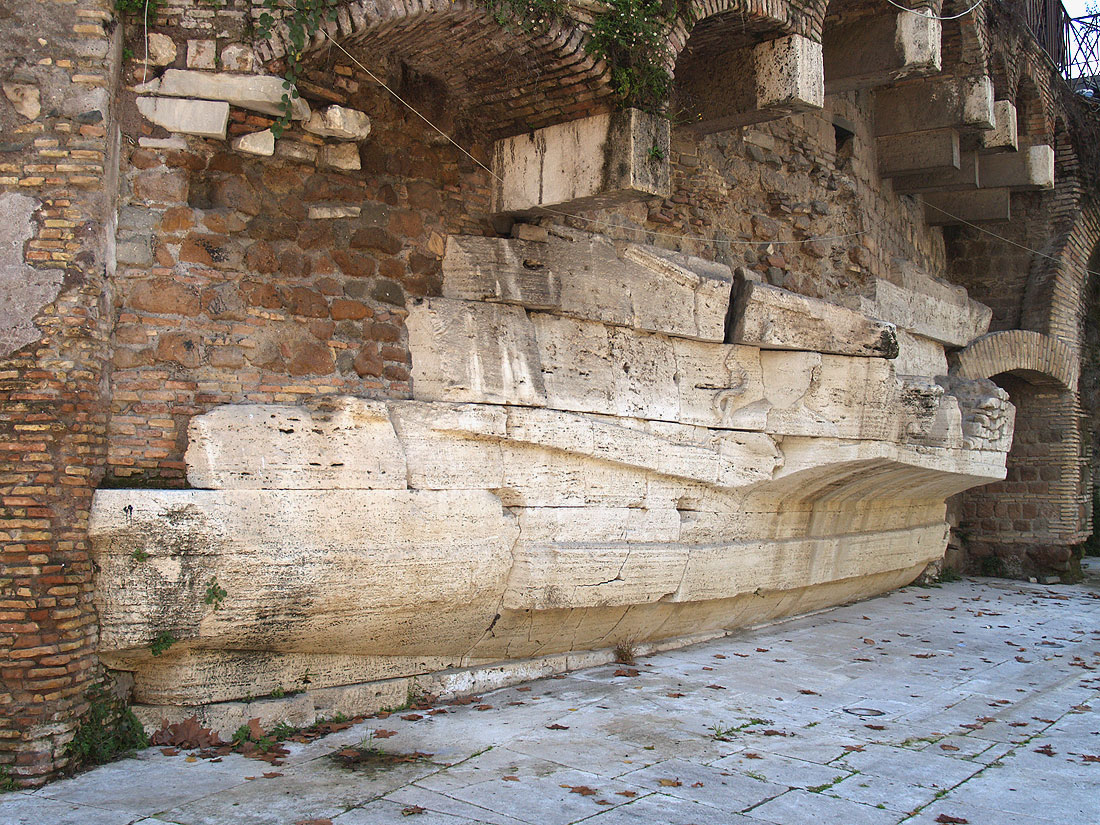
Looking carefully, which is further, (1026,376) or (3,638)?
(1026,376)

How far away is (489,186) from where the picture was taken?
5.66 metres

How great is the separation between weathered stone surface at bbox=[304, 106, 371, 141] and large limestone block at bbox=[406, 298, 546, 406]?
0.97 metres

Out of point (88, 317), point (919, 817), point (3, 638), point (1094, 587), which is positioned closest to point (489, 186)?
point (88, 317)

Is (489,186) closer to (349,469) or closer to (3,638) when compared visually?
(349,469)

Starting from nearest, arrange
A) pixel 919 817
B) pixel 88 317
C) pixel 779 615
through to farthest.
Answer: pixel 919 817, pixel 88 317, pixel 779 615

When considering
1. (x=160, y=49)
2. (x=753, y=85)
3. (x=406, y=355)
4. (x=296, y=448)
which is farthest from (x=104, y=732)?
(x=753, y=85)

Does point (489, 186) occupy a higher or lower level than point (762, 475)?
higher

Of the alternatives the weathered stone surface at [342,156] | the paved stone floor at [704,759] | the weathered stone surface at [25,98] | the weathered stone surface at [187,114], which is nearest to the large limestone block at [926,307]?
the paved stone floor at [704,759]

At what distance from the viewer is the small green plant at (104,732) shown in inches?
160

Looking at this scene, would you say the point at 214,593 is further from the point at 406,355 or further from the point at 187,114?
the point at 187,114

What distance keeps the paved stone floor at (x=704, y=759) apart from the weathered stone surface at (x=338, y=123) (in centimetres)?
296

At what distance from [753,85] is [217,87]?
139 inches

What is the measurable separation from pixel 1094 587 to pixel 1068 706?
5.75 metres

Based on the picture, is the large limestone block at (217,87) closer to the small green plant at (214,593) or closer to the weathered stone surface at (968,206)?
the small green plant at (214,593)
